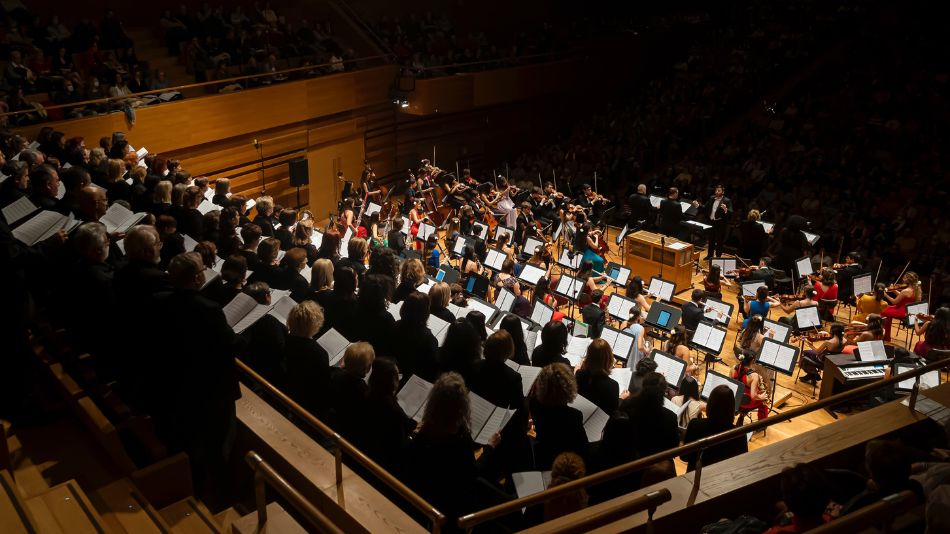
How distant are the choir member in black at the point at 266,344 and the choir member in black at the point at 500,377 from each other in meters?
1.31

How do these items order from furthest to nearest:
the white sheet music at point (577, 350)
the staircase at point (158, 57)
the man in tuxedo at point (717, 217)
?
the staircase at point (158, 57) < the man in tuxedo at point (717, 217) < the white sheet music at point (577, 350)

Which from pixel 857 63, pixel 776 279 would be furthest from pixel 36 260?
pixel 857 63

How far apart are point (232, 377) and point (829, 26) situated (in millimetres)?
22481

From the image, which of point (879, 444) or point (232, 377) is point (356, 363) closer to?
point (232, 377)

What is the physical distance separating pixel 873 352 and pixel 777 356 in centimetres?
103

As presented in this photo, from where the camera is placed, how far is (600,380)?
5.09 meters

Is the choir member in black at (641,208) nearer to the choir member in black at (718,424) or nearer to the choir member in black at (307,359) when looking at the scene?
the choir member in black at (718,424)

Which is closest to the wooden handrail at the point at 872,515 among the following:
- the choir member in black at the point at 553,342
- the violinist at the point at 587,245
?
the choir member in black at the point at 553,342

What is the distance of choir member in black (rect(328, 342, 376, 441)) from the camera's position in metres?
4.30

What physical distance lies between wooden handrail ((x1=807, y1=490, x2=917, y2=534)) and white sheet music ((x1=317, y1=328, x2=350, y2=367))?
3.07 m

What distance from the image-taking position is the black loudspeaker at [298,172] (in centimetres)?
1449

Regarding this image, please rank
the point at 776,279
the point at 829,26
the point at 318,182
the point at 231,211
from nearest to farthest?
the point at 231,211 < the point at 776,279 < the point at 318,182 < the point at 829,26

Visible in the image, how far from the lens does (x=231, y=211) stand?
23.2 feet

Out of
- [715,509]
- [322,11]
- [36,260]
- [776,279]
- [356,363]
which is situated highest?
[322,11]
